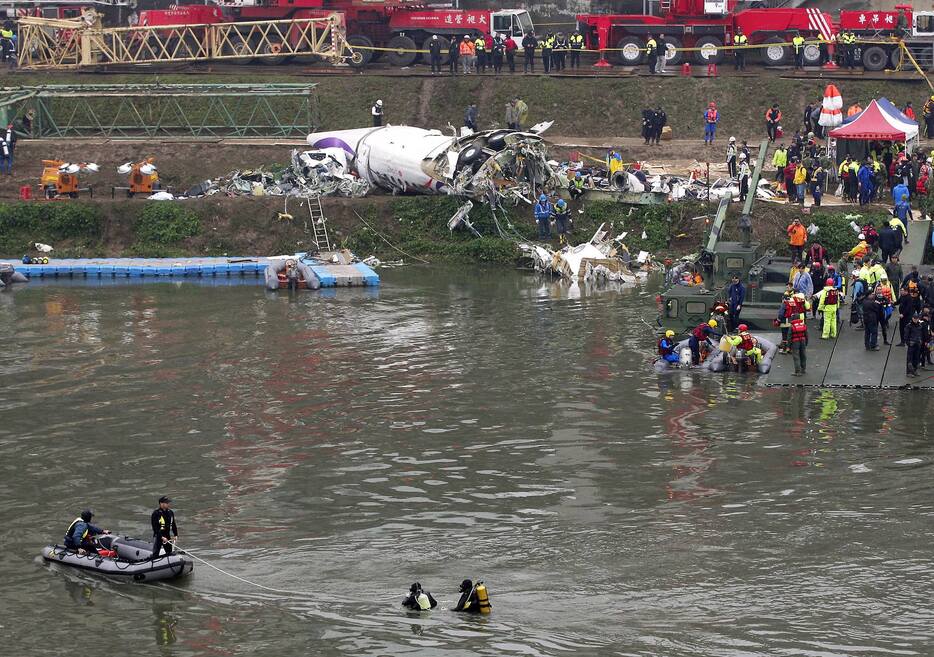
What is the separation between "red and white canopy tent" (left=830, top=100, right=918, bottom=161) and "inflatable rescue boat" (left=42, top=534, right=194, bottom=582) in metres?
27.5

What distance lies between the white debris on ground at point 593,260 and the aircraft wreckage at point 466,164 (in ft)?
7.08

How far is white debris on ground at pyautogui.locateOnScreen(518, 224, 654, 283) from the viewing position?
131 feet

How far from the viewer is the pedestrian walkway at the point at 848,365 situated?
91.9ft

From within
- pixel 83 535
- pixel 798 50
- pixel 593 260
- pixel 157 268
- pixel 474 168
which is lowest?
pixel 83 535

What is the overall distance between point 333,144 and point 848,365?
2218 centimetres

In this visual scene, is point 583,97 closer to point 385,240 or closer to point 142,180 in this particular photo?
point 385,240

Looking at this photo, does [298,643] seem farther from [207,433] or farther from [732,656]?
[207,433]

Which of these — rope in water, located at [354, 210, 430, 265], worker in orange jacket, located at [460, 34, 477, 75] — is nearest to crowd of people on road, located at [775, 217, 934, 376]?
rope in water, located at [354, 210, 430, 265]

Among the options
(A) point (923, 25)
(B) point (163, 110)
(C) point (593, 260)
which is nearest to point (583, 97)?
(A) point (923, 25)

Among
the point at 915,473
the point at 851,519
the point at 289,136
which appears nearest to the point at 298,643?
the point at 851,519

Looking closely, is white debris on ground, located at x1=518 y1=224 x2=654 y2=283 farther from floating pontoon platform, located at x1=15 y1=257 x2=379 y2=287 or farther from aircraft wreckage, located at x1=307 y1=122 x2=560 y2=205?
floating pontoon platform, located at x1=15 y1=257 x2=379 y2=287

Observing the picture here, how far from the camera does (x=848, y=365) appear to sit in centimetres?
2898

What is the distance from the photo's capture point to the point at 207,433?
25953mm

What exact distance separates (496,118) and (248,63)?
11633 mm
